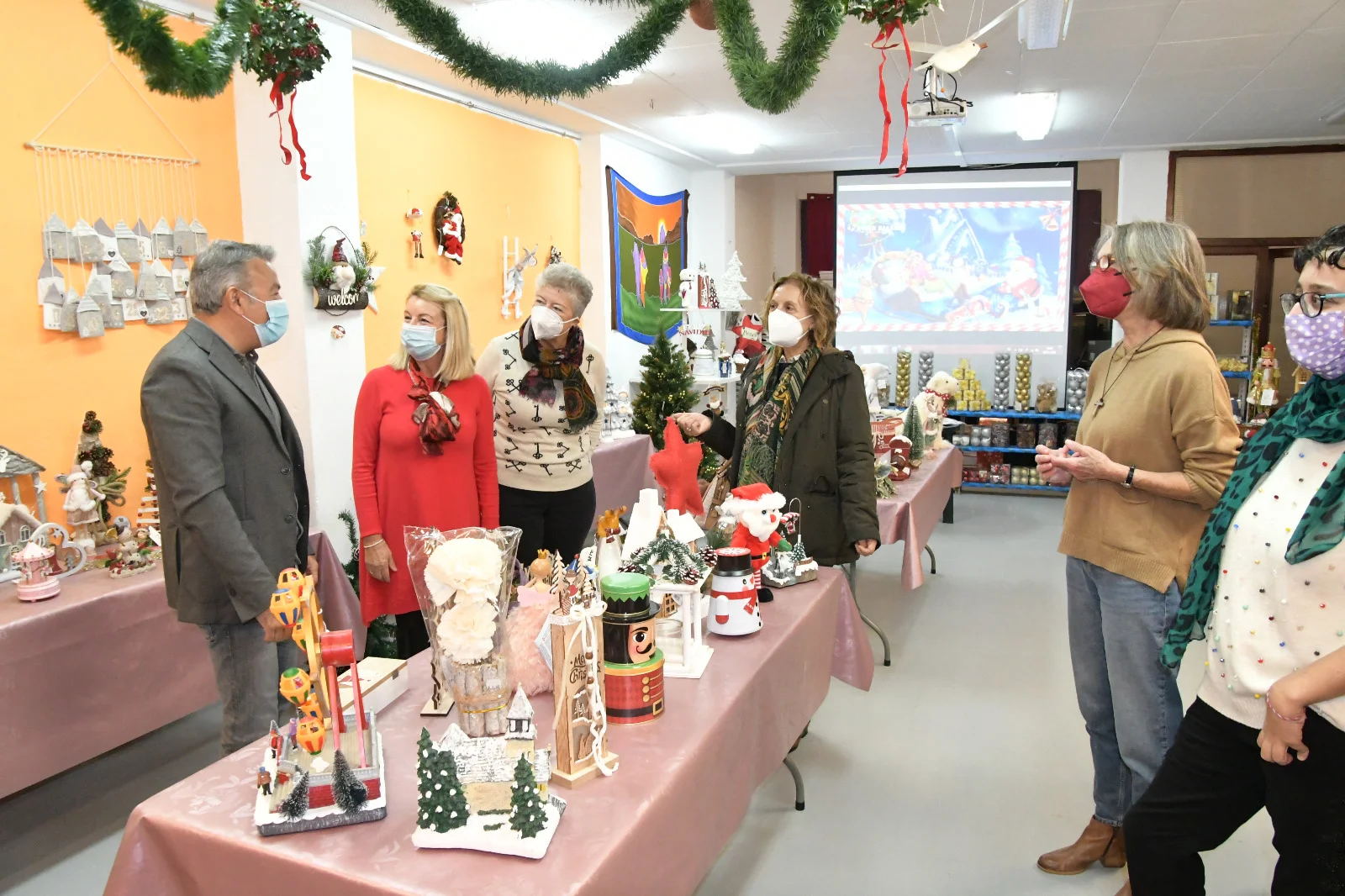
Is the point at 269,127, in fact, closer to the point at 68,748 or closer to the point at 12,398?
the point at 12,398

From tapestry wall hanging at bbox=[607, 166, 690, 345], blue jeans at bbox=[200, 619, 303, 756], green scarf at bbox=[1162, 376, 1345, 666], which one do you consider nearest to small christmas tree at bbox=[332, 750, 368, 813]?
blue jeans at bbox=[200, 619, 303, 756]

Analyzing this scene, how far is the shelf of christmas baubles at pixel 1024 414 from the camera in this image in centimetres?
743

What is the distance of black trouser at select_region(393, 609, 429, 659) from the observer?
2650 millimetres

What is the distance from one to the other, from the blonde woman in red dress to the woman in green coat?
0.65 metres

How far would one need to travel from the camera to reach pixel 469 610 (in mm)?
1442

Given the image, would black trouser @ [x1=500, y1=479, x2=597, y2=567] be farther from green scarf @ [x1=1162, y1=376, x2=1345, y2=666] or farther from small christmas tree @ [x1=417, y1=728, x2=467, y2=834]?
green scarf @ [x1=1162, y1=376, x2=1345, y2=666]

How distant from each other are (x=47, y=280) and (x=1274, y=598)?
3.56 meters

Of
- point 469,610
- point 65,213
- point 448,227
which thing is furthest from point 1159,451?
point 448,227

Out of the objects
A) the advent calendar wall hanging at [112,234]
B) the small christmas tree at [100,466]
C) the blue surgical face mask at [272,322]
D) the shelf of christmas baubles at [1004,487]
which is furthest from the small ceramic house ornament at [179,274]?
the shelf of christmas baubles at [1004,487]

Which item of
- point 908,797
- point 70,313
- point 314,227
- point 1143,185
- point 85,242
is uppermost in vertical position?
point 1143,185

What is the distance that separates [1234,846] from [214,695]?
304 centimetres

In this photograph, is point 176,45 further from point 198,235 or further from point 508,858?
point 198,235

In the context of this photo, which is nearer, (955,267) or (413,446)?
(413,446)

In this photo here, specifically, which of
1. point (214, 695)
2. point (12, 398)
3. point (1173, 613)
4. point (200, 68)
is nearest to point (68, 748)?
point (214, 695)
